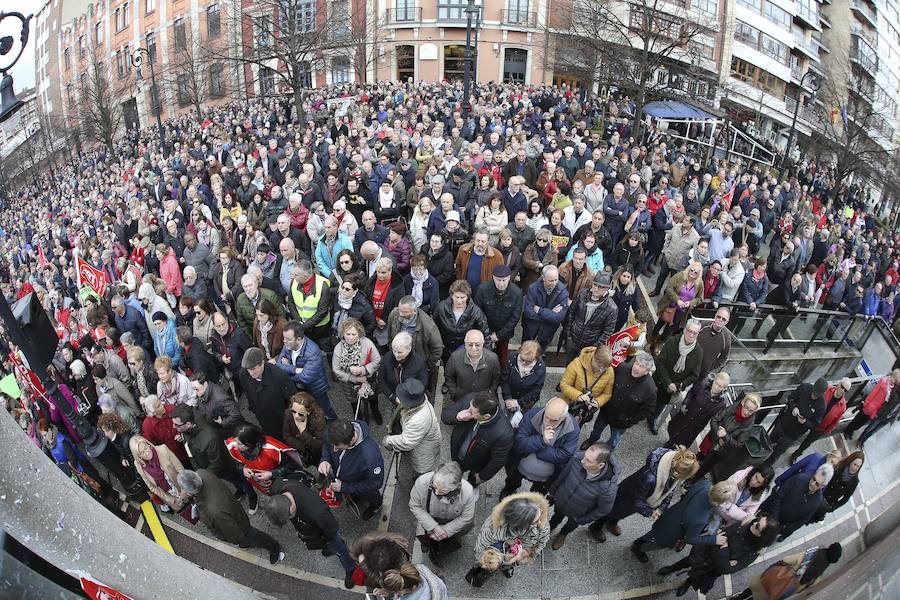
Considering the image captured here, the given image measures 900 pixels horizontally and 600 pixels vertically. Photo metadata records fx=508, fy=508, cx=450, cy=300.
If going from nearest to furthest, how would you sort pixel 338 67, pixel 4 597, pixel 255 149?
1. pixel 4 597
2. pixel 255 149
3. pixel 338 67

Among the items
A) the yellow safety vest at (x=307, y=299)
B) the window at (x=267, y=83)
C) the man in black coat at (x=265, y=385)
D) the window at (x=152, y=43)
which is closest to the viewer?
the man in black coat at (x=265, y=385)

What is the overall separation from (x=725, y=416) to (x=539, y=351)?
2.19m

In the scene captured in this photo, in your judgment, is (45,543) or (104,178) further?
(104,178)

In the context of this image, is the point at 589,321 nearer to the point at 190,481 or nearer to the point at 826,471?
the point at 826,471

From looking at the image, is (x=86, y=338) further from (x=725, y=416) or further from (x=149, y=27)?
(x=149, y=27)

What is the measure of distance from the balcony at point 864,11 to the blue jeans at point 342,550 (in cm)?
6330

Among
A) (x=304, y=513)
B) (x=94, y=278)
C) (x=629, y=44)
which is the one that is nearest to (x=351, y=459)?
(x=304, y=513)

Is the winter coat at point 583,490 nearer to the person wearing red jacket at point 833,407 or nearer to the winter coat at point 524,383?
the winter coat at point 524,383

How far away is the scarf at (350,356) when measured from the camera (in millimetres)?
5434

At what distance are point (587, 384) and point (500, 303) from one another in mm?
Answer: 1430

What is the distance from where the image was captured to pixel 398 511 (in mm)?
5387

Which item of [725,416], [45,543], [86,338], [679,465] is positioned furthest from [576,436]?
[86,338]

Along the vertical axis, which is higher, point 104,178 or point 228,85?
point 228,85

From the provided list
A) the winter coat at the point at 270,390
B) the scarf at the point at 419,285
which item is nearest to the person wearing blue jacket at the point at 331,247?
the scarf at the point at 419,285
